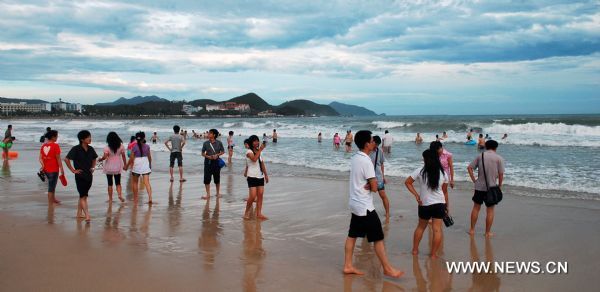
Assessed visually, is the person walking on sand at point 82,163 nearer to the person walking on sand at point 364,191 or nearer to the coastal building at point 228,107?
the person walking on sand at point 364,191

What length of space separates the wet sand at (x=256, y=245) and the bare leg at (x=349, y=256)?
120mm

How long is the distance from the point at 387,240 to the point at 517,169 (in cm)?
1133

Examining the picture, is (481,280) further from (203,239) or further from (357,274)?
(203,239)

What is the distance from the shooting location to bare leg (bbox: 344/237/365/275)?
5.14 meters

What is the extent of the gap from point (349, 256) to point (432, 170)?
61.5 inches

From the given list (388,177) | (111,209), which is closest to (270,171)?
(388,177)

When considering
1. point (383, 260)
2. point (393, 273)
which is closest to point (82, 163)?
point (383, 260)

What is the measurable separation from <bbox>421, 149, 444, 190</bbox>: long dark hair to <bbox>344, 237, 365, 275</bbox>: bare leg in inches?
52.3

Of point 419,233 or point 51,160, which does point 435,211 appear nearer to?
point 419,233

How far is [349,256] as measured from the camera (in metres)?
5.16

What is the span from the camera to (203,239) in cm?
665

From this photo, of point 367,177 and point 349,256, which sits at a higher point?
point 367,177

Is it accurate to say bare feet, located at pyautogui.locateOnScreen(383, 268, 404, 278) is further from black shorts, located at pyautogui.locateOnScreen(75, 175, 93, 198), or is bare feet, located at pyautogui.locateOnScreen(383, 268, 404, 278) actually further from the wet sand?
black shorts, located at pyautogui.locateOnScreen(75, 175, 93, 198)

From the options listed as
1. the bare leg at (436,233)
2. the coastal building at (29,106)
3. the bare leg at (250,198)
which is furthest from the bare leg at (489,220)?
the coastal building at (29,106)
